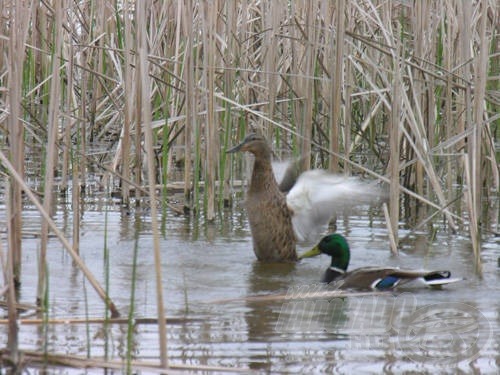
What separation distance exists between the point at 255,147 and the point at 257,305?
189 centimetres

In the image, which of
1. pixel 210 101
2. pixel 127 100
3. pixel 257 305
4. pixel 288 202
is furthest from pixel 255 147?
pixel 257 305

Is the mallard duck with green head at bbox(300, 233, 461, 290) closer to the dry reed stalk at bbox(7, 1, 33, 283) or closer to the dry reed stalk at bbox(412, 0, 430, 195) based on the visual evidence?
the dry reed stalk at bbox(412, 0, 430, 195)

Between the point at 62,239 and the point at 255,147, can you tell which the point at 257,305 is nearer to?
the point at 62,239

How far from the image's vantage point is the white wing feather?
6.80 meters

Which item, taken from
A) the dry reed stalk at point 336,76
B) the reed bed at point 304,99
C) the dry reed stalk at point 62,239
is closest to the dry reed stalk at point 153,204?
the dry reed stalk at point 62,239

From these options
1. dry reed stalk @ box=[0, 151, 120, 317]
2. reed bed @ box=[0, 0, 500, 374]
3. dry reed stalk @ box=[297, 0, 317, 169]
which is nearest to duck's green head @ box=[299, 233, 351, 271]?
reed bed @ box=[0, 0, 500, 374]

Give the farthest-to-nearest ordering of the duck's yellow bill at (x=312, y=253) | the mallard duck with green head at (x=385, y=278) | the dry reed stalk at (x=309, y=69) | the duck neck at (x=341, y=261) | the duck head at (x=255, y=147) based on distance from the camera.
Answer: the dry reed stalk at (x=309, y=69) → the duck head at (x=255, y=147) → the duck's yellow bill at (x=312, y=253) → the duck neck at (x=341, y=261) → the mallard duck with green head at (x=385, y=278)

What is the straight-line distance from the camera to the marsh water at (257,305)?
171 inches

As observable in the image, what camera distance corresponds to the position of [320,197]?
6922 millimetres

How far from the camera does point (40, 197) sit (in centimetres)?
824

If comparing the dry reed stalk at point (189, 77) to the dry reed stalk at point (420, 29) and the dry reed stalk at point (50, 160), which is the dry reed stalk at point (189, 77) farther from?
the dry reed stalk at point (50, 160)

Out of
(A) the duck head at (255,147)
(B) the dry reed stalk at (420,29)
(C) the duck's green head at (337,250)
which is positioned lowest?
(C) the duck's green head at (337,250)

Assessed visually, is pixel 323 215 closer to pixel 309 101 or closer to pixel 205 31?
pixel 309 101

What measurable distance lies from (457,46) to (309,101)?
188 centimetres
